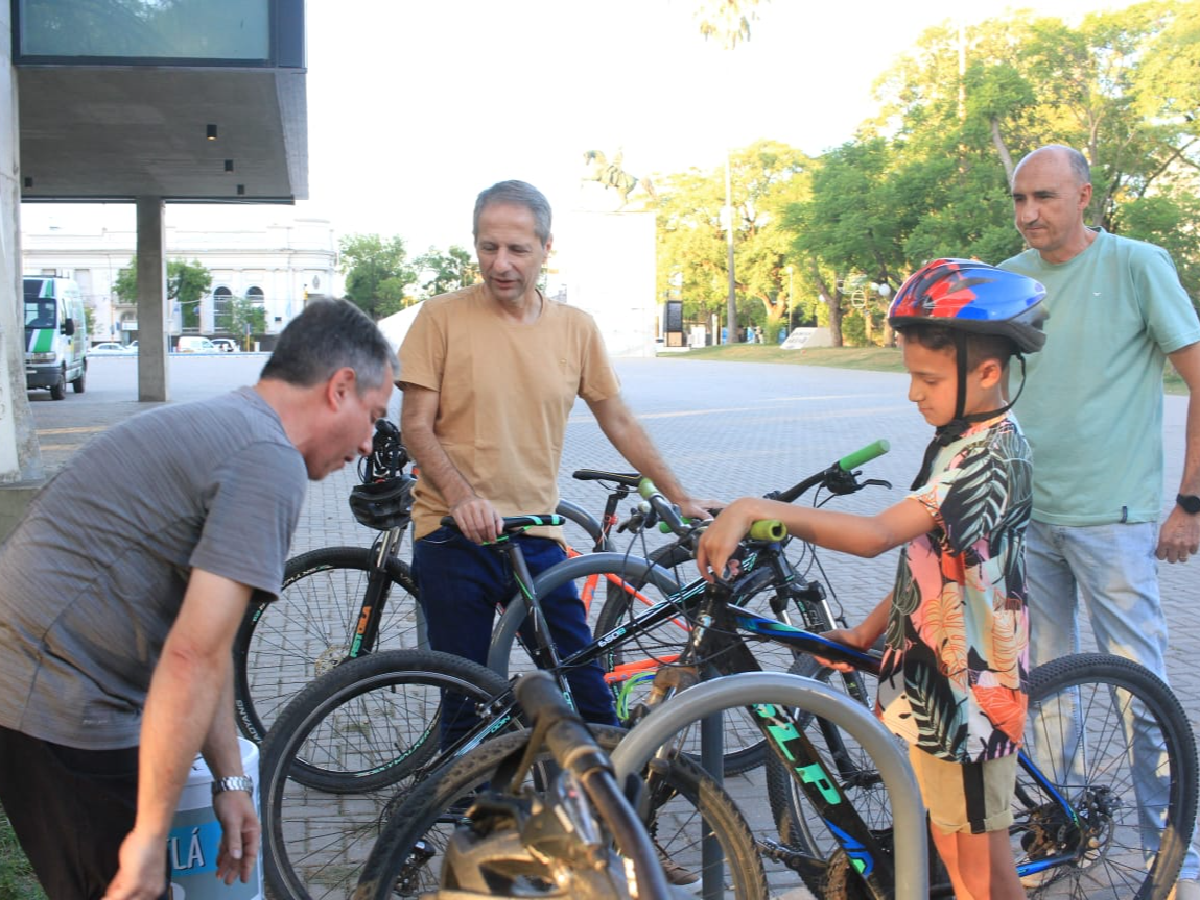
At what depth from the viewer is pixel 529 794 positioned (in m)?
1.77

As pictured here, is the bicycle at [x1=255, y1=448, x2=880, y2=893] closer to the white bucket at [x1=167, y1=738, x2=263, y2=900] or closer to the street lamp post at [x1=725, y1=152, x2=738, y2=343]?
the white bucket at [x1=167, y1=738, x2=263, y2=900]

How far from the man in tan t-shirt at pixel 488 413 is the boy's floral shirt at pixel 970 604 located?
1133 mm

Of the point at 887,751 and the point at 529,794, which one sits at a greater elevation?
the point at 529,794

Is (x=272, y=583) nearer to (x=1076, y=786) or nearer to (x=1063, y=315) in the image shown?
(x=1076, y=786)

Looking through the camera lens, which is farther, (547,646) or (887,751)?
(547,646)

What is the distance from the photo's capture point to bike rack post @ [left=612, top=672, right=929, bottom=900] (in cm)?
242

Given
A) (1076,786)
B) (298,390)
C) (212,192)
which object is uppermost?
(212,192)

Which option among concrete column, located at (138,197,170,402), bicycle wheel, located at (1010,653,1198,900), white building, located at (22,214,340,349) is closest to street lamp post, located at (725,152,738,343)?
concrete column, located at (138,197,170,402)

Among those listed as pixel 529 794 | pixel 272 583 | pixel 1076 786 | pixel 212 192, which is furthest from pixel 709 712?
pixel 212 192

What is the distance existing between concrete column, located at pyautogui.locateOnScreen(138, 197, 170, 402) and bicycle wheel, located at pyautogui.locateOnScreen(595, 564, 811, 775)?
2191 centimetres

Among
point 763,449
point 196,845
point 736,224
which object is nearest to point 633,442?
point 196,845

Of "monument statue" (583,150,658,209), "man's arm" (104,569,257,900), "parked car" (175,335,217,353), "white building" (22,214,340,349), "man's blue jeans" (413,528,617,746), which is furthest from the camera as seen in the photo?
"white building" (22,214,340,349)

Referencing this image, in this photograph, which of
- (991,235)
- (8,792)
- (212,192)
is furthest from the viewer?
(991,235)

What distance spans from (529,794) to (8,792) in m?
0.99
